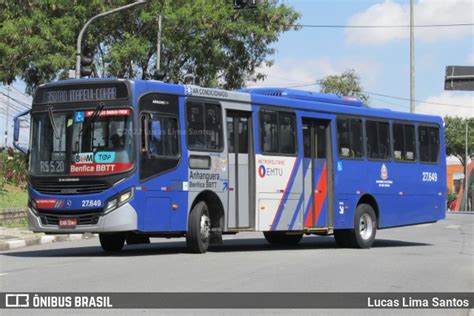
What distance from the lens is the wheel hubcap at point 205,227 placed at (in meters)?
14.9

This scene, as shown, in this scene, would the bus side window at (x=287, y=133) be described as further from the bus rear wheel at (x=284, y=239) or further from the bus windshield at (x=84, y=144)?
the bus windshield at (x=84, y=144)

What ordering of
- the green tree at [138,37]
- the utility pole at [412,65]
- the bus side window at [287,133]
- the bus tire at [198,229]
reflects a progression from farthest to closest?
the utility pole at [412,65] → the green tree at [138,37] → the bus side window at [287,133] → the bus tire at [198,229]

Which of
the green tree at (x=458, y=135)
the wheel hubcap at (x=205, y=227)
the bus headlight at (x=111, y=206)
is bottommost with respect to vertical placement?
the wheel hubcap at (x=205, y=227)

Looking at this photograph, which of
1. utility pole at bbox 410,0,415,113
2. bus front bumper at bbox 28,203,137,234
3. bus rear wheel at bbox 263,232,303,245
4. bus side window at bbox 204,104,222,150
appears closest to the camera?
bus front bumper at bbox 28,203,137,234

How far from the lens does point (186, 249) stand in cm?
1628

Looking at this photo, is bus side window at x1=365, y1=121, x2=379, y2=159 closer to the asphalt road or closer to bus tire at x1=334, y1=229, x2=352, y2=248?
bus tire at x1=334, y1=229, x2=352, y2=248

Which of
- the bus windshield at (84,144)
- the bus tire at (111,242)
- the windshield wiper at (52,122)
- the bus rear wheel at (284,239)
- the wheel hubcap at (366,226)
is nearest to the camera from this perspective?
the bus windshield at (84,144)

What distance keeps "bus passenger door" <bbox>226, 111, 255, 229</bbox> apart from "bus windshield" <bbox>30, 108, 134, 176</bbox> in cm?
259

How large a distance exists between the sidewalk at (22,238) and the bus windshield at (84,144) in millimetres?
4034

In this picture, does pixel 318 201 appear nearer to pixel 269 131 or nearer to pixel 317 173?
pixel 317 173

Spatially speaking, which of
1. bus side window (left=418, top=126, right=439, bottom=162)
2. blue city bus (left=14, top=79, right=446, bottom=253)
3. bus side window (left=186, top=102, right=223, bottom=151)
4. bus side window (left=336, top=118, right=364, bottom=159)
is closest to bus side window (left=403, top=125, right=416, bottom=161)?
blue city bus (left=14, top=79, right=446, bottom=253)

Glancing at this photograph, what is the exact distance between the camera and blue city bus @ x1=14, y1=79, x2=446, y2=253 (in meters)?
13.8

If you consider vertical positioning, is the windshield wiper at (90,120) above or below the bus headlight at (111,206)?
above

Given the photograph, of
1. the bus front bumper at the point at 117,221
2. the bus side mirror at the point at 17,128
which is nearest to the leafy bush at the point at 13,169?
the bus side mirror at the point at 17,128
